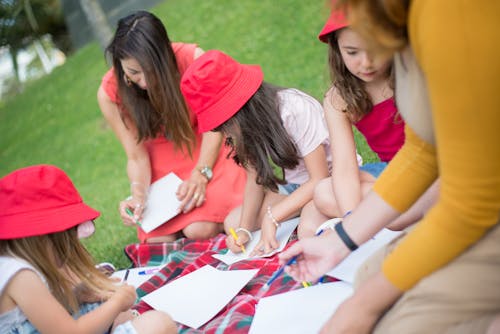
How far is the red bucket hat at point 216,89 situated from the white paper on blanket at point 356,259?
0.78m

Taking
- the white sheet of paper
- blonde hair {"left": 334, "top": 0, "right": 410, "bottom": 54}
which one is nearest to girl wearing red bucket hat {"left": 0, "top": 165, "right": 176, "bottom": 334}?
the white sheet of paper

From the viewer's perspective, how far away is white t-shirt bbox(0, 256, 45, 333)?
5.93ft

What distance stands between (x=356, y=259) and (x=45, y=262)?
3.24 feet

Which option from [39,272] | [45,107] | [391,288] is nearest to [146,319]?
[39,272]

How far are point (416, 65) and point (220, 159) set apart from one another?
2118mm

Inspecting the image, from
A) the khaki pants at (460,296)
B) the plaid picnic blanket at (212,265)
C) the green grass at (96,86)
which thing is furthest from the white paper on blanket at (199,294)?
the khaki pants at (460,296)

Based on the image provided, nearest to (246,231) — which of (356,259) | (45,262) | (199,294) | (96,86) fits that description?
(199,294)

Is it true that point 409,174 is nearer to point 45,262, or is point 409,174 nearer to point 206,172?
point 45,262

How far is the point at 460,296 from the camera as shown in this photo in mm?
1172

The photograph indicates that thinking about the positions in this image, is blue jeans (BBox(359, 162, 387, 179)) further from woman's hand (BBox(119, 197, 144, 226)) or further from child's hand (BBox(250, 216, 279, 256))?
woman's hand (BBox(119, 197, 144, 226))

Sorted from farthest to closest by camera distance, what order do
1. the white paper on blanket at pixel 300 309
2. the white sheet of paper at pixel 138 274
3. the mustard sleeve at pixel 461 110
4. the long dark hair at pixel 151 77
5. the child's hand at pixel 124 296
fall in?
the long dark hair at pixel 151 77
the white sheet of paper at pixel 138 274
the child's hand at pixel 124 296
the white paper on blanket at pixel 300 309
the mustard sleeve at pixel 461 110

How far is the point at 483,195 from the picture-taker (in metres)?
1.08

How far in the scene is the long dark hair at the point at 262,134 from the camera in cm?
242

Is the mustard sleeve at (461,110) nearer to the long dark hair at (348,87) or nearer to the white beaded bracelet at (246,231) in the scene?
the long dark hair at (348,87)
